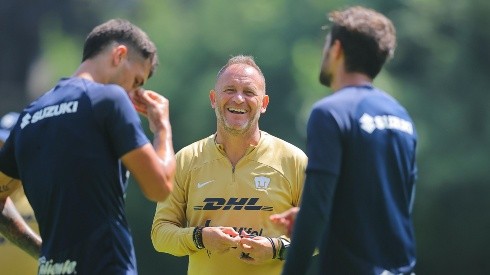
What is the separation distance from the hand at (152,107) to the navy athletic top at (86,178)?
0.31 m

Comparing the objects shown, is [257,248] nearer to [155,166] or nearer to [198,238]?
[198,238]

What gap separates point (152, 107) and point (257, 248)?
1.30 m

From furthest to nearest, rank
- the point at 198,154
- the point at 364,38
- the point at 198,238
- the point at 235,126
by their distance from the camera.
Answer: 1. the point at 198,154
2. the point at 235,126
3. the point at 198,238
4. the point at 364,38

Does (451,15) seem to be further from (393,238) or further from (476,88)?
(393,238)

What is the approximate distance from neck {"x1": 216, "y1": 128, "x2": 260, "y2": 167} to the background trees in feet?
27.7

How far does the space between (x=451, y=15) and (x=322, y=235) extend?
1264 centimetres

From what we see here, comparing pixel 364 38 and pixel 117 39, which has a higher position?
pixel 364 38

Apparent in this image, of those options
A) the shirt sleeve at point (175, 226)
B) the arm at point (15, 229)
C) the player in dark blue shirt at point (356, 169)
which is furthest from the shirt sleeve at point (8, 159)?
the player in dark blue shirt at point (356, 169)

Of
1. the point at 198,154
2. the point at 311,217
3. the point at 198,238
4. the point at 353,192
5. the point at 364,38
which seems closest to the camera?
the point at 311,217

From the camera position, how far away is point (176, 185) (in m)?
7.36

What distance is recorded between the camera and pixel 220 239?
22.6 feet

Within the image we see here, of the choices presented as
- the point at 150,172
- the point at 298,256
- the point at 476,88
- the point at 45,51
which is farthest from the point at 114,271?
the point at 45,51

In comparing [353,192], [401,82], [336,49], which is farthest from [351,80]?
[401,82]

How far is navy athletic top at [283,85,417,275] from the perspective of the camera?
5.36 metres
